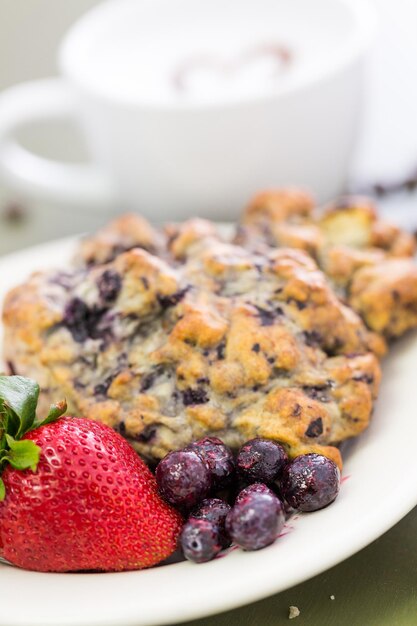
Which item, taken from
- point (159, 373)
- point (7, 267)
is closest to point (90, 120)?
point (7, 267)

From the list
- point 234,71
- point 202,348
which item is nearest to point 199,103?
point 234,71

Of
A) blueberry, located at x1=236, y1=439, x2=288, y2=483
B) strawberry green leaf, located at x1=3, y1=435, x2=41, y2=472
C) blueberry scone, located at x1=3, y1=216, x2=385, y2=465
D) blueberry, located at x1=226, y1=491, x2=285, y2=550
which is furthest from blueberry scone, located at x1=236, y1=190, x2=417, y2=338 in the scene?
strawberry green leaf, located at x1=3, y1=435, x2=41, y2=472

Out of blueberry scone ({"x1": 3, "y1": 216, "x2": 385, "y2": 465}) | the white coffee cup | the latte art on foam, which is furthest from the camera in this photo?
the latte art on foam

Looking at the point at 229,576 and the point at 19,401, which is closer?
the point at 229,576

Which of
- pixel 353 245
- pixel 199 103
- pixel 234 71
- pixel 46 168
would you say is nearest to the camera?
pixel 353 245

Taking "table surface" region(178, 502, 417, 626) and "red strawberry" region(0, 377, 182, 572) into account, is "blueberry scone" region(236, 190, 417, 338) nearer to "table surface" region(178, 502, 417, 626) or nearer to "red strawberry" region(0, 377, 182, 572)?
"table surface" region(178, 502, 417, 626)

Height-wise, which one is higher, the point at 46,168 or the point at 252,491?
the point at 252,491

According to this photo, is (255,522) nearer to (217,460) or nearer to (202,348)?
(217,460)
